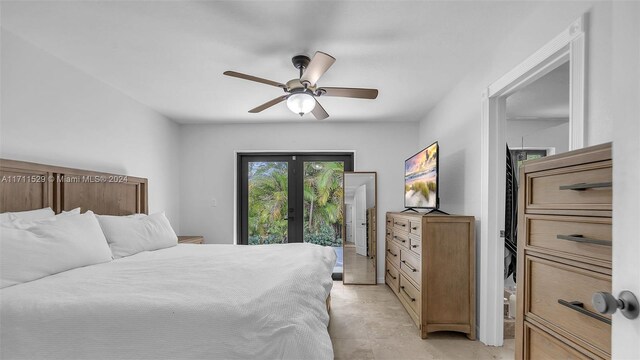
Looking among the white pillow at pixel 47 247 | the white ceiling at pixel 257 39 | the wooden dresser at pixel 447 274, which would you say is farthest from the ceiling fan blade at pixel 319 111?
the white pillow at pixel 47 247

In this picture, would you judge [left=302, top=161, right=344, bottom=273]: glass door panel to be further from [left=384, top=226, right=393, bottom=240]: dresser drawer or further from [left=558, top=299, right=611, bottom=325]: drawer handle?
[left=558, top=299, right=611, bottom=325]: drawer handle

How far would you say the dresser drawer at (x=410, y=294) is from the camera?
2.70 m

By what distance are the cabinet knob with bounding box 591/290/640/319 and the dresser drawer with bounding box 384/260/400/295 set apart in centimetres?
294

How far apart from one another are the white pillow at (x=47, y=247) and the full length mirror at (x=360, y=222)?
9.87ft

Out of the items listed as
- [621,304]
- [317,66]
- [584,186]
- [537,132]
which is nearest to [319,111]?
[317,66]

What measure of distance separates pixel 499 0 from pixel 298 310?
2.02 metres

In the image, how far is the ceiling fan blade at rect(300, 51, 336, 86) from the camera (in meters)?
1.85

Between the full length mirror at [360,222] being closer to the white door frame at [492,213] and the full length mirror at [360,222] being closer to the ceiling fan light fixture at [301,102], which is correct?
the white door frame at [492,213]

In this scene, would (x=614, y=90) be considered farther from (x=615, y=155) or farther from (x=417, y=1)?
(x=417, y=1)

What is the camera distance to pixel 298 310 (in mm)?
1335

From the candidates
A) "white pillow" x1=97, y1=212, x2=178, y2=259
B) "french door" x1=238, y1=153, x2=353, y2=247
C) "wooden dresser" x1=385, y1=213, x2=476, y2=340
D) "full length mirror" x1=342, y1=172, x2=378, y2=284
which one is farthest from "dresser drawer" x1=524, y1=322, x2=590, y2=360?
"french door" x1=238, y1=153, x2=353, y2=247

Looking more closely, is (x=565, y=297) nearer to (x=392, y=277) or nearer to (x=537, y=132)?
(x=392, y=277)

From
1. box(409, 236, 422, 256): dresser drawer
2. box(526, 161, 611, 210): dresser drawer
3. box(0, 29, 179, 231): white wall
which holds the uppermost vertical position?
box(0, 29, 179, 231): white wall

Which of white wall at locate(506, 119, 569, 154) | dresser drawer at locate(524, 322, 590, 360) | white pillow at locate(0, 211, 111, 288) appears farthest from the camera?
white wall at locate(506, 119, 569, 154)
